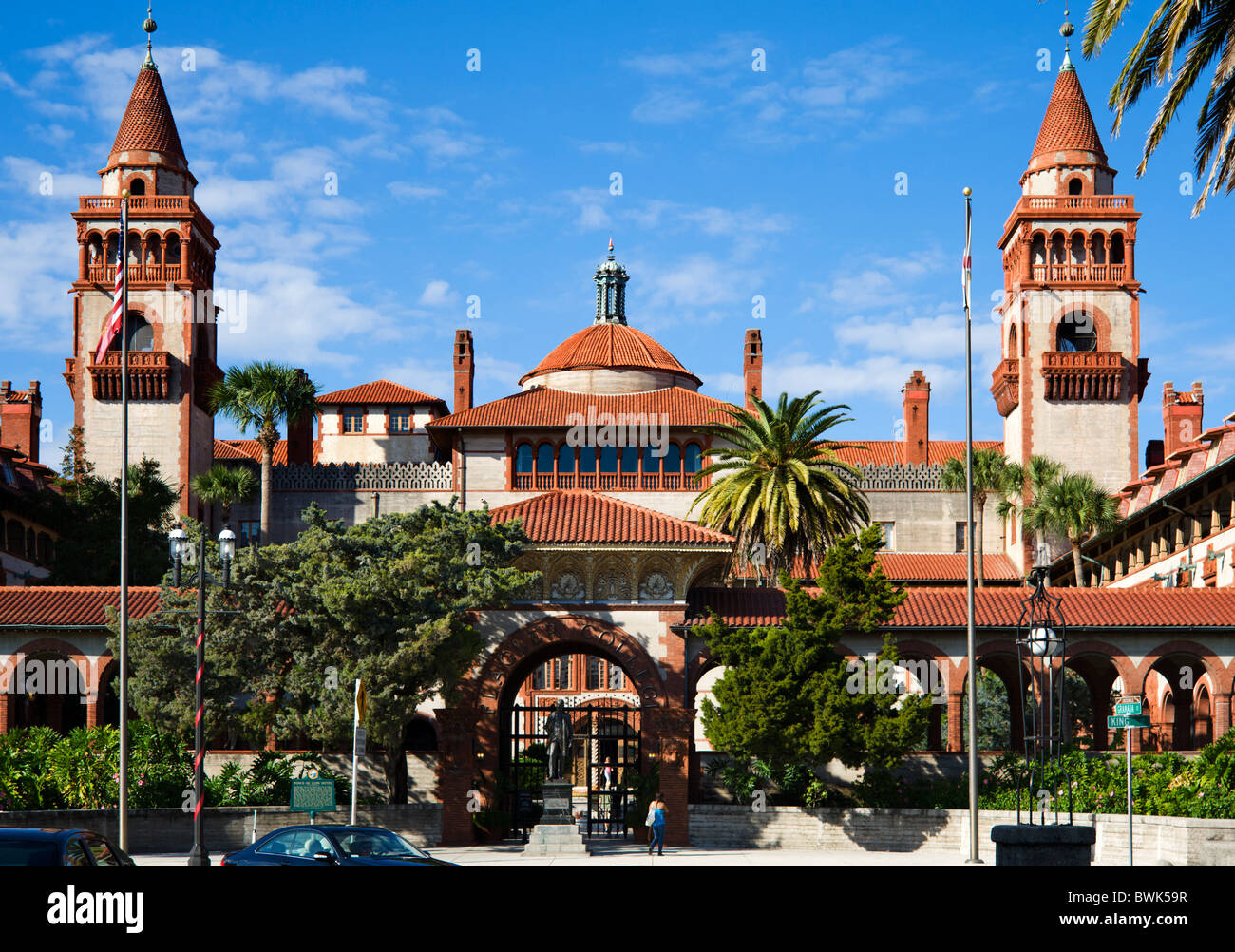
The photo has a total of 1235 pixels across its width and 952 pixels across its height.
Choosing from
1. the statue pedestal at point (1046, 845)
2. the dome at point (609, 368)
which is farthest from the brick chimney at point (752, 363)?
the statue pedestal at point (1046, 845)

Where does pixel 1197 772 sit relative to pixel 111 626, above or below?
below

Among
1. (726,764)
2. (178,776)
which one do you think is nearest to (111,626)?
(178,776)

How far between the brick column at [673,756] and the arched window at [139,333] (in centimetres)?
4309

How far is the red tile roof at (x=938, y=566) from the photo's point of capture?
225ft

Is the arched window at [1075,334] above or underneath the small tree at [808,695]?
above

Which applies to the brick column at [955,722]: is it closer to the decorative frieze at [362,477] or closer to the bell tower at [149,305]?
the decorative frieze at [362,477]

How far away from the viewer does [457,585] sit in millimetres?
36062

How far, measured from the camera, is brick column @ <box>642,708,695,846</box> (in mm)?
36031

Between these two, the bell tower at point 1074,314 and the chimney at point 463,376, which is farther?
the chimney at point 463,376

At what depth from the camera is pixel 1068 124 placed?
7238 centimetres

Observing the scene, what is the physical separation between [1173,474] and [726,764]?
28.8m
